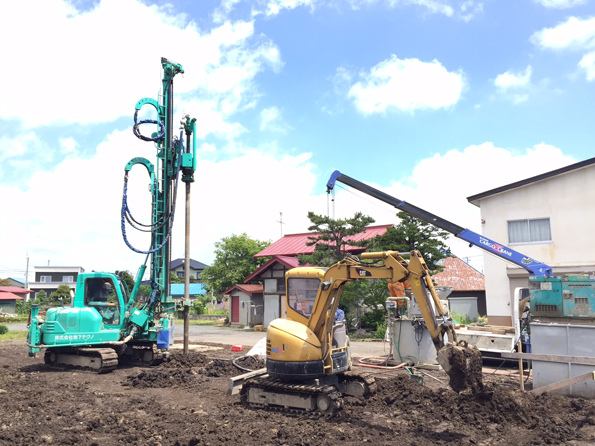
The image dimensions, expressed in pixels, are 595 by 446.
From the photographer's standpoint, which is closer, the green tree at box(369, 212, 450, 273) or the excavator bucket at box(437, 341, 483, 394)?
the excavator bucket at box(437, 341, 483, 394)

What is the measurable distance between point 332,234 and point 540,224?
10097 mm

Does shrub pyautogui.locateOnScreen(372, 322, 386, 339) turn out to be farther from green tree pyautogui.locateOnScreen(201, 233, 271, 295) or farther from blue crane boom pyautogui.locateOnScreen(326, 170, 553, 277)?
green tree pyautogui.locateOnScreen(201, 233, 271, 295)

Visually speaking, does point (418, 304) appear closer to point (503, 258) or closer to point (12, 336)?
point (503, 258)

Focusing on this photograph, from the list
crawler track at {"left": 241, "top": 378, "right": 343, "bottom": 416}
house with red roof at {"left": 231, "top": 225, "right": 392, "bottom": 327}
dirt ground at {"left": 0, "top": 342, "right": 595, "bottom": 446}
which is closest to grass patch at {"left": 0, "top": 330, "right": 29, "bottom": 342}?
house with red roof at {"left": 231, "top": 225, "right": 392, "bottom": 327}

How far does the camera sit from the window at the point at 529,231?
1902 centimetres

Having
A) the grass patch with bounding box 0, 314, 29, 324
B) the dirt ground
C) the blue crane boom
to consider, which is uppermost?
the blue crane boom

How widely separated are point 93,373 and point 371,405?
821cm

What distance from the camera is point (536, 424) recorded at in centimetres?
767

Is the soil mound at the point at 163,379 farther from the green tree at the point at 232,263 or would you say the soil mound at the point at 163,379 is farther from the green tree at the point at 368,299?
the green tree at the point at 232,263

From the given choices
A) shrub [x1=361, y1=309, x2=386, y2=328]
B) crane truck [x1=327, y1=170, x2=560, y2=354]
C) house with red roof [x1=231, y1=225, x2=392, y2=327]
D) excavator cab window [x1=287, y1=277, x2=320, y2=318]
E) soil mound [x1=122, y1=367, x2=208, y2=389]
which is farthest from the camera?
house with red roof [x1=231, y1=225, x2=392, y2=327]

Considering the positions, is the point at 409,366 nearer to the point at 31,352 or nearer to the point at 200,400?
the point at 200,400

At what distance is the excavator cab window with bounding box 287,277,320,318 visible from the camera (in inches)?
357

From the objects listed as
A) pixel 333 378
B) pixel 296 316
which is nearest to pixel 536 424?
pixel 333 378

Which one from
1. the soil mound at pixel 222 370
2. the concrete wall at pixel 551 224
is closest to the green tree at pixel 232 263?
the concrete wall at pixel 551 224
